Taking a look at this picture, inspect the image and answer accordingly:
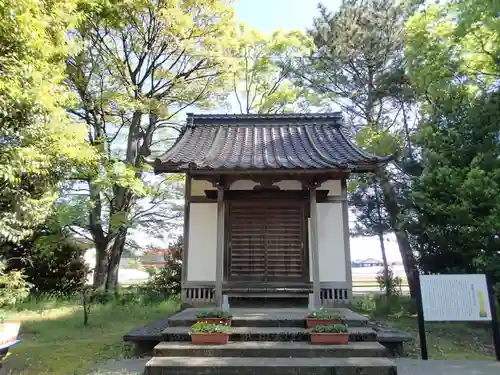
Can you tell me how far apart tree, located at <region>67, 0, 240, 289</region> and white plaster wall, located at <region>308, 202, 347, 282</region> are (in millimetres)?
5827

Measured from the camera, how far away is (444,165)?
304 inches

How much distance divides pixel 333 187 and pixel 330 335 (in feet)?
11.6

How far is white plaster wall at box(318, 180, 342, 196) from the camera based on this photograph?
750 centimetres

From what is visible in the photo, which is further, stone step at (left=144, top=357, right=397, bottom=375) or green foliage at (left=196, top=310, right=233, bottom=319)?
green foliage at (left=196, top=310, right=233, bottom=319)

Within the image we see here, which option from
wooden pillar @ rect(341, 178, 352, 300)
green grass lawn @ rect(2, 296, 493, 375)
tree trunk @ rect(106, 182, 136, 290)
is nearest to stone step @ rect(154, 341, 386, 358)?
green grass lawn @ rect(2, 296, 493, 375)

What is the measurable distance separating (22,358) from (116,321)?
11.4ft

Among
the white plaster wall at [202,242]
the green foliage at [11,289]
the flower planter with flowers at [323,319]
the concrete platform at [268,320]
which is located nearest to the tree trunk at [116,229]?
the green foliage at [11,289]

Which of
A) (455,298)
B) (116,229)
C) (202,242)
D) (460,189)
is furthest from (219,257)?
(116,229)

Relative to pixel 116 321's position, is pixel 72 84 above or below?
above

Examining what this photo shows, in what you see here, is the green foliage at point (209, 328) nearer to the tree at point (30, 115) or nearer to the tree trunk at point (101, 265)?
the tree at point (30, 115)

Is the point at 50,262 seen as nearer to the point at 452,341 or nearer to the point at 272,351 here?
the point at 272,351

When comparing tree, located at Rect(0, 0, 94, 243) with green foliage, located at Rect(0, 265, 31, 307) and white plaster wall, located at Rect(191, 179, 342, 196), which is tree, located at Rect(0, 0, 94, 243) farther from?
white plaster wall, located at Rect(191, 179, 342, 196)

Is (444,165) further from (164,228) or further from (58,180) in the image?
(164,228)

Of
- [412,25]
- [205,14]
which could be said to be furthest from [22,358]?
[412,25]
